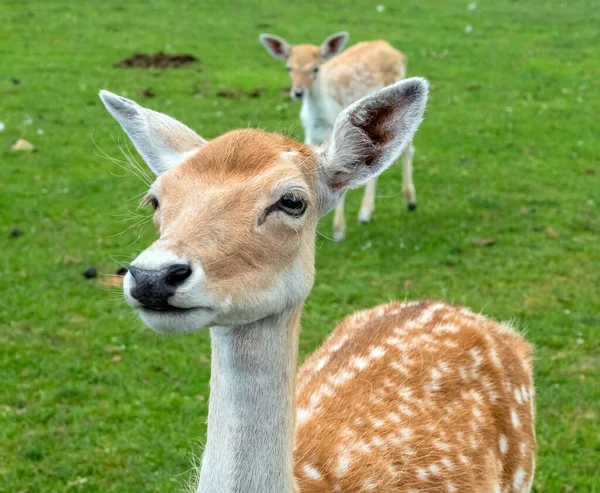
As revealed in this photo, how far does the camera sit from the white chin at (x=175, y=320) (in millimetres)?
2436

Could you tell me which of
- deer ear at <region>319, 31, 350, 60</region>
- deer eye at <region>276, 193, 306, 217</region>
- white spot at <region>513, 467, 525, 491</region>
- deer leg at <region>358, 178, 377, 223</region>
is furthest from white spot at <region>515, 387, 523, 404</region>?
deer ear at <region>319, 31, 350, 60</region>

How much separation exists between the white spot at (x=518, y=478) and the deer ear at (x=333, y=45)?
7.36 metres

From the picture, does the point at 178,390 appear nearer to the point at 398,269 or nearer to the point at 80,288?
the point at 80,288

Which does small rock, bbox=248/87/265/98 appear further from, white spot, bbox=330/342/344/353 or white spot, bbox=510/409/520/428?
white spot, bbox=510/409/520/428

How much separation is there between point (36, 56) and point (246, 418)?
13286 mm

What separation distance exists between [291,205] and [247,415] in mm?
681

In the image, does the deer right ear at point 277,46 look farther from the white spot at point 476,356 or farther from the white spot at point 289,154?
the white spot at point 289,154

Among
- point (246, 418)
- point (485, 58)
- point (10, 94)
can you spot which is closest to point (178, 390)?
point (246, 418)

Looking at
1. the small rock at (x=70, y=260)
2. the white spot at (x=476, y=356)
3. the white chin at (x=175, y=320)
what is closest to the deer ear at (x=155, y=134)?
the white chin at (x=175, y=320)

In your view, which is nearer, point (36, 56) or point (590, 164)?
point (590, 164)

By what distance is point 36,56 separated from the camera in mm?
14836

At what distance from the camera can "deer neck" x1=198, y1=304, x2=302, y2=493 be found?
2.78 metres

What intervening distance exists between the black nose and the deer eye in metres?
0.54

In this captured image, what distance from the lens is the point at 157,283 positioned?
7.65ft
